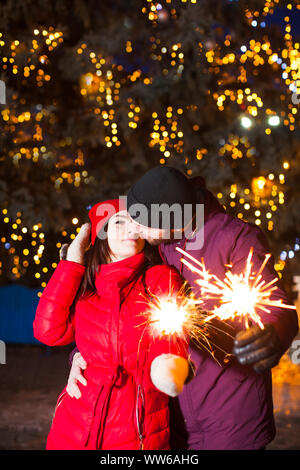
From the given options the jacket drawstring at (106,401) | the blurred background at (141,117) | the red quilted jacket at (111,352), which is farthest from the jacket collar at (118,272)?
the blurred background at (141,117)

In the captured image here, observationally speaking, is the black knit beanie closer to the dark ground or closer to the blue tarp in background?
the dark ground

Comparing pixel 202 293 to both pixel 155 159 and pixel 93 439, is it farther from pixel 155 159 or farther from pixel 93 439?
pixel 155 159

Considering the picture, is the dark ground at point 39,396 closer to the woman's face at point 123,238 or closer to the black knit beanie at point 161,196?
the woman's face at point 123,238

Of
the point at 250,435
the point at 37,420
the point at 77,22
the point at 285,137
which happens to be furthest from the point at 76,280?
the point at 77,22

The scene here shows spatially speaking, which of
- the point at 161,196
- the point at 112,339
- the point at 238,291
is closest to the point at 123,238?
the point at 161,196

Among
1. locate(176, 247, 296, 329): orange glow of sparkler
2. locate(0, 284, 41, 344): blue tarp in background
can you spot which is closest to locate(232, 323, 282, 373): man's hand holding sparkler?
locate(176, 247, 296, 329): orange glow of sparkler

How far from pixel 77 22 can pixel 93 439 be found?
9.36 m

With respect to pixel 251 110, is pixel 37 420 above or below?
below

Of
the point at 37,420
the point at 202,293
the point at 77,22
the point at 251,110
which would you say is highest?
the point at 77,22

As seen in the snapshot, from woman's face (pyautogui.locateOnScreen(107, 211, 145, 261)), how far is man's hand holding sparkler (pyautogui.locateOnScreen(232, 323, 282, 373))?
79cm

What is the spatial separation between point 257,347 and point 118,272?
0.82m

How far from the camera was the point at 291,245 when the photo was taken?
9.52m

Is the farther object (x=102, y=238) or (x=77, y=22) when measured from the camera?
(x=77, y=22)

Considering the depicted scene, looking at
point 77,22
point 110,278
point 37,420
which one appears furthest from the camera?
point 77,22
